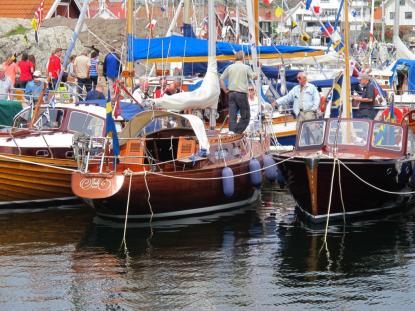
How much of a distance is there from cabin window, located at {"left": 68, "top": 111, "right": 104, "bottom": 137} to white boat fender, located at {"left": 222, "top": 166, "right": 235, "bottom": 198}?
3.06 m

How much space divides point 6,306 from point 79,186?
4.64 metres

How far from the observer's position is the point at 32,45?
3581 centimetres

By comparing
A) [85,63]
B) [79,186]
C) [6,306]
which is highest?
[85,63]

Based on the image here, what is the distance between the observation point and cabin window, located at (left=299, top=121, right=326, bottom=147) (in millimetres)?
18016

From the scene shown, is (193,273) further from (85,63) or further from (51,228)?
(85,63)

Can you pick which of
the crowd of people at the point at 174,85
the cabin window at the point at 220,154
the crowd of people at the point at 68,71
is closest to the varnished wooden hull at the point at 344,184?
the cabin window at the point at 220,154

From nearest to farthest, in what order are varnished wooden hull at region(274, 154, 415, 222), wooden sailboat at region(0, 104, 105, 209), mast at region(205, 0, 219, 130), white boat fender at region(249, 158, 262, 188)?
1. varnished wooden hull at region(274, 154, 415, 222)
2. wooden sailboat at region(0, 104, 105, 209)
3. white boat fender at region(249, 158, 262, 188)
4. mast at region(205, 0, 219, 130)

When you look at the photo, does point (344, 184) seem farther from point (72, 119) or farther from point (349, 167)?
point (72, 119)

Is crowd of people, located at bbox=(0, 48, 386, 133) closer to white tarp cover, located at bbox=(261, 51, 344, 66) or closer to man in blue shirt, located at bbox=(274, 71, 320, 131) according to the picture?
man in blue shirt, located at bbox=(274, 71, 320, 131)

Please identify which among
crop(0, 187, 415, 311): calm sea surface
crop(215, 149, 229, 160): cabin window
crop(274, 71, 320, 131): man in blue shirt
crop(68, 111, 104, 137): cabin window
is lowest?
crop(0, 187, 415, 311): calm sea surface

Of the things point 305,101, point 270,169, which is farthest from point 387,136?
point 305,101

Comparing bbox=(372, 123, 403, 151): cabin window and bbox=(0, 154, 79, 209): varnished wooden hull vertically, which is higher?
bbox=(372, 123, 403, 151): cabin window

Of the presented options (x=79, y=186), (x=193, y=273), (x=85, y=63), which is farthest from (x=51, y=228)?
(x=85, y=63)

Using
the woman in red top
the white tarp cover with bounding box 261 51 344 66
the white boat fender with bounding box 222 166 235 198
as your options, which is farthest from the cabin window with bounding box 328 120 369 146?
the woman in red top
